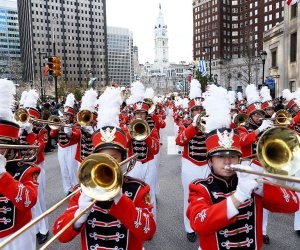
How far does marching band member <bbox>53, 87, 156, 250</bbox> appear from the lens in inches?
94.1

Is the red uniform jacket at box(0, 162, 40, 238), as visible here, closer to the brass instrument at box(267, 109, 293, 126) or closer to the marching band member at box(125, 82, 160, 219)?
the marching band member at box(125, 82, 160, 219)

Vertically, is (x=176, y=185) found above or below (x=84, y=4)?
below

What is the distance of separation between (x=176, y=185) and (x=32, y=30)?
112836mm

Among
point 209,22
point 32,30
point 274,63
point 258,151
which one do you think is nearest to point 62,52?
point 32,30

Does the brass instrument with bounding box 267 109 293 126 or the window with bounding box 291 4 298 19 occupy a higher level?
the window with bounding box 291 4 298 19

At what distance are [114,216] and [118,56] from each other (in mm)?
A: 148071

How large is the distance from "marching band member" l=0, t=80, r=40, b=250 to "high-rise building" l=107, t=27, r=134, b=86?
139 m

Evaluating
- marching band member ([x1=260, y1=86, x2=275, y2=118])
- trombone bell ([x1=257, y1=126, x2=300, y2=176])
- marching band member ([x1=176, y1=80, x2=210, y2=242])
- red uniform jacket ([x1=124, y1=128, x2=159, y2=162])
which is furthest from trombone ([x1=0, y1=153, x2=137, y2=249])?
marching band member ([x1=260, y1=86, x2=275, y2=118])

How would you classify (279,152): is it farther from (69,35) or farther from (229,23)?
(69,35)

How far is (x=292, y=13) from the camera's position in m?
29.6

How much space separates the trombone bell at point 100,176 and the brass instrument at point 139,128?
3.15 meters

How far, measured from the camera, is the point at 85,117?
293 inches

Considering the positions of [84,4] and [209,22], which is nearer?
[209,22]

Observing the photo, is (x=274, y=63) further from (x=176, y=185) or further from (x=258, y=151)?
(x=258, y=151)
